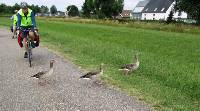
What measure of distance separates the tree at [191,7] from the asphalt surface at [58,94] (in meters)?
53.3

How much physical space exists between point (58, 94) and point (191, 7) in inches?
2305

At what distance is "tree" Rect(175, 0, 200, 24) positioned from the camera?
64.8 metres

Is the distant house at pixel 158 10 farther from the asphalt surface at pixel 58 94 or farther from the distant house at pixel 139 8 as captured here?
the asphalt surface at pixel 58 94

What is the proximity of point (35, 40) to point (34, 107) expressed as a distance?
300 inches

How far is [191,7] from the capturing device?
65.8 meters

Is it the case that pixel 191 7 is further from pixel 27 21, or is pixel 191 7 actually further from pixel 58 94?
pixel 58 94

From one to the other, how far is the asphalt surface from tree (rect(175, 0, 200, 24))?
175 ft

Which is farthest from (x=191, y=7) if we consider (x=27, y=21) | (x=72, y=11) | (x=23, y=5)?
(x=72, y=11)

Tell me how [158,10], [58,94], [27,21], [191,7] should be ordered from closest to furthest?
[58,94]
[27,21]
[191,7]
[158,10]

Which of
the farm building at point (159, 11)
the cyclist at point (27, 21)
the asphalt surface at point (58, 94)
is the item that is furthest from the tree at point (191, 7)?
the farm building at point (159, 11)

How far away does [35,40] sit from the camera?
1622 centimetres

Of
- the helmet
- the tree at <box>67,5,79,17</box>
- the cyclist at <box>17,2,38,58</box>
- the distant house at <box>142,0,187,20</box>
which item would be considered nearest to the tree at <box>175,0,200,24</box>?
the cyclist at <box>17,2,38,58</box>

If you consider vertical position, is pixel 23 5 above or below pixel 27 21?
above

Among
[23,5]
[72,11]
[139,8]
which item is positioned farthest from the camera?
[72,11]
